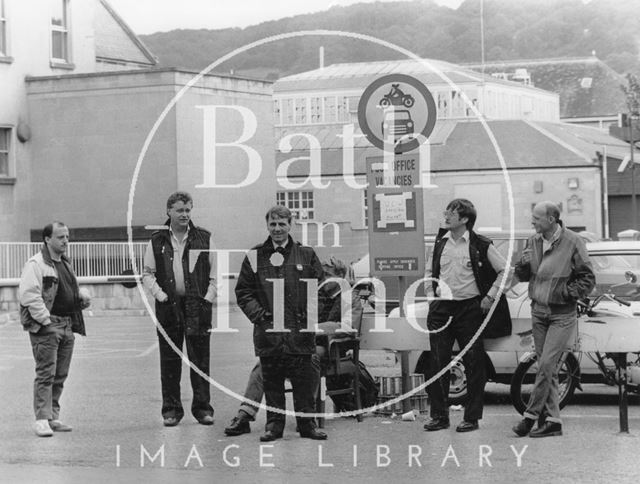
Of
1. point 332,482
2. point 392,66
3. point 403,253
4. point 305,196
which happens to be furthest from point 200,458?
point 392,66

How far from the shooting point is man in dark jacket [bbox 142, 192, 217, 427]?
44.7ft

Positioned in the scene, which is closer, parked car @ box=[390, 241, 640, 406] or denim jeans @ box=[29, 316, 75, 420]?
denim jeans @ box=[29, 316, 75, 420]

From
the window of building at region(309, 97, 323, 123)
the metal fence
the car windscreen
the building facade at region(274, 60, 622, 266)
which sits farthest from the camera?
the window of building at region(309, 97, 323, 123)

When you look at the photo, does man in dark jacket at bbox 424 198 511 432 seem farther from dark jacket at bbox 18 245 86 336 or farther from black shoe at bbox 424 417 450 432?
dark jacket at bbox 18 245 86 336

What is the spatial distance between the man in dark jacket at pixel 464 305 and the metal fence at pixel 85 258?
25.1 metres

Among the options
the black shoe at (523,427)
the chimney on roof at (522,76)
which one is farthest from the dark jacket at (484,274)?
the chimney on roof at (522,76)

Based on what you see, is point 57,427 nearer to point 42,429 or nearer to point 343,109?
point 42,429

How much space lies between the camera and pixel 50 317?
13.2 meters

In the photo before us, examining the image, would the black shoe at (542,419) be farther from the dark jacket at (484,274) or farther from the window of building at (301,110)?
the window of building at (301,110)

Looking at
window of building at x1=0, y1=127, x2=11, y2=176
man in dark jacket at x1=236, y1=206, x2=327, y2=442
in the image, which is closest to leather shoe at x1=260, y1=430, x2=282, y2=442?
man in dark jacket at x1=236, y1=206, x2=327, y2=442

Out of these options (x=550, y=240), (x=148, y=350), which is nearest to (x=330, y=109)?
(x=148, y=350)

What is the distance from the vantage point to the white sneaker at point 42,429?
12.9 m

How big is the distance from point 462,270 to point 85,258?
2704 cm

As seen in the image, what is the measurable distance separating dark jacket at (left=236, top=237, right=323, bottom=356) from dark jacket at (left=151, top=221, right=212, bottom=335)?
976mm
